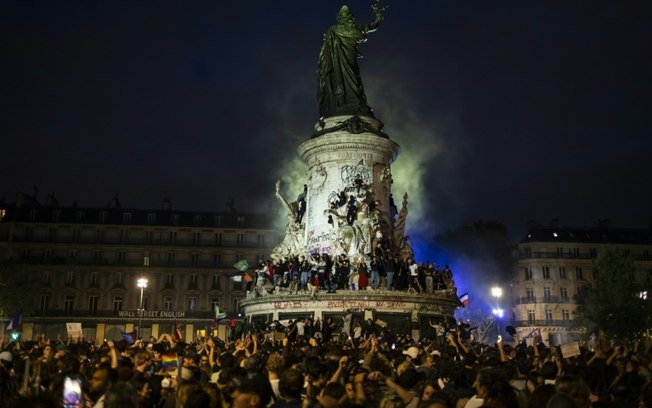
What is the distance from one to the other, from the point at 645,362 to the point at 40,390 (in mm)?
12075

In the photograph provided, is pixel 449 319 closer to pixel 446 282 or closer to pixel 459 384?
pixel 446 282

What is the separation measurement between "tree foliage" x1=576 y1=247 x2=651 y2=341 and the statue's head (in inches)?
1355

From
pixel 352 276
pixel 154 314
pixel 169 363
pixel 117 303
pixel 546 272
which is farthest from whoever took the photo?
pixel 546 272

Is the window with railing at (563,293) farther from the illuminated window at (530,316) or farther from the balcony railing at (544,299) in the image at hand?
the illuminated window at (530,316)

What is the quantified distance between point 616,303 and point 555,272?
2635 cm

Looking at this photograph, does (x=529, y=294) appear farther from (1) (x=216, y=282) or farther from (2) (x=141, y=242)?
(2) (x=141, y=242)

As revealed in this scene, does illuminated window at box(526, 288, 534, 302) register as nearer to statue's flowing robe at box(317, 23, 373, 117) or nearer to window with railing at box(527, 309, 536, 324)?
window with railing at box(527, 309, 536, 324)

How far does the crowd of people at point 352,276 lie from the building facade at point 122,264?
4028cm

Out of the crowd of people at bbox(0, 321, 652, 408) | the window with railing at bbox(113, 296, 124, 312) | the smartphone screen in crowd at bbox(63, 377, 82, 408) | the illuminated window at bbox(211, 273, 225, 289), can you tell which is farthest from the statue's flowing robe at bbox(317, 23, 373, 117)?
the window with railing at bbox(113, 296, 124, 312)

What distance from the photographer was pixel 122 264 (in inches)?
3034

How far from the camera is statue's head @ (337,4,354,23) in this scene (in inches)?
1677

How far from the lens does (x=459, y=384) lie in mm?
11406

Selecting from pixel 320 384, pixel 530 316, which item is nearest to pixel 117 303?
pixel 530 316

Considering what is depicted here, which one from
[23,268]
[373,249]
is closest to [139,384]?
[373,249]
